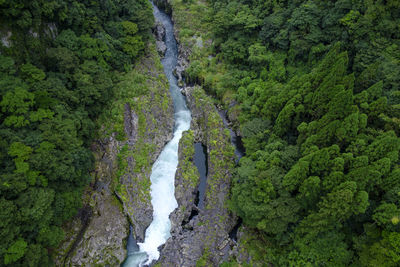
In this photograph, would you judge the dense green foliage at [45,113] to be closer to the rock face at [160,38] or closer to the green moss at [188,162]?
the green moss at [188,162]

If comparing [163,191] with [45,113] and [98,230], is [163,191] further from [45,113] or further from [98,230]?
[45,113]

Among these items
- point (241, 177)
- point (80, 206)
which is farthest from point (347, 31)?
point (80, 206)

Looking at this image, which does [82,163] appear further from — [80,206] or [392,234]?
[392,234]

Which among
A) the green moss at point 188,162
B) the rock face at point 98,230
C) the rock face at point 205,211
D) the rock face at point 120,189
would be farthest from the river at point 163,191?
the rock face at point 98,230

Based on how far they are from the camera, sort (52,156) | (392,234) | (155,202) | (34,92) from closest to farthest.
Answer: (392,234) → (52,156) → (34,92) → (155,202)

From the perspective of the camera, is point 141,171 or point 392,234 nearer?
point 392,234

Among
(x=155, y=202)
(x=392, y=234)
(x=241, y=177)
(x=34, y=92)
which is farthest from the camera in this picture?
(x=155, y=202)

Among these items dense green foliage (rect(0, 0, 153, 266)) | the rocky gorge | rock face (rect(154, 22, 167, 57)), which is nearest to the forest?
dense green foliage (rect(0, 0, 153, 266))
